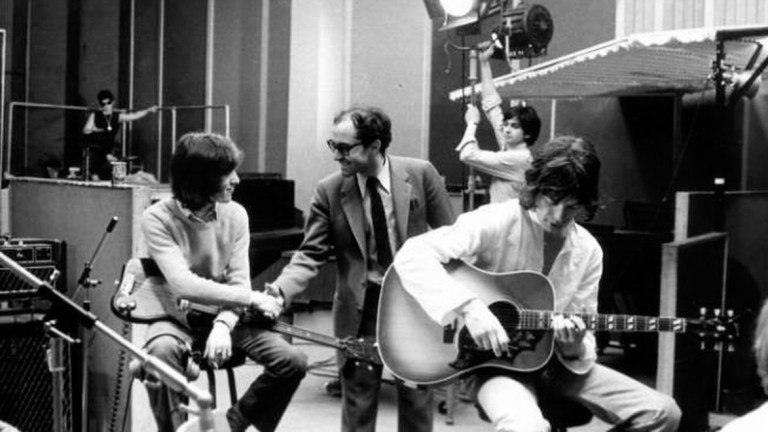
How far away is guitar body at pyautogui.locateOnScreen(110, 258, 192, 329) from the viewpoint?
3828 millimetres

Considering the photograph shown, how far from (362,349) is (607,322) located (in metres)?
0.95

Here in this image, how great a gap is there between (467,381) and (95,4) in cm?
1206

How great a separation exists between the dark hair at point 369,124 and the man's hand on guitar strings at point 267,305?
0.69m

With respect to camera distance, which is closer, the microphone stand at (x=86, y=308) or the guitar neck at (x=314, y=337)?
the guitar neck at (x=314, y=337)

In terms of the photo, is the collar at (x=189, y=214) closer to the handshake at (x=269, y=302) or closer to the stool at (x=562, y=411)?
the handshake at (x=269, y=302)

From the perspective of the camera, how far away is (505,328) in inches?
128

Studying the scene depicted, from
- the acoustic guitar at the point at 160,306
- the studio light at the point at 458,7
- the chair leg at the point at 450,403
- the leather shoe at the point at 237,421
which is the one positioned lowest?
the chair leg at the point at 450,403

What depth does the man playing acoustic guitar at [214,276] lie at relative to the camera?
147 inches

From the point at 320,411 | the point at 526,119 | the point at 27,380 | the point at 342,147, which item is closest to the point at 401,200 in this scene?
the point at 342,147

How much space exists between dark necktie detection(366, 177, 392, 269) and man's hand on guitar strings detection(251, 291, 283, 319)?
43 centimetres

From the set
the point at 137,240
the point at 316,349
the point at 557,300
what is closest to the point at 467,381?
the point at 557,300

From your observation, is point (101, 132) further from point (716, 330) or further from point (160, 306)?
point (716, 330)

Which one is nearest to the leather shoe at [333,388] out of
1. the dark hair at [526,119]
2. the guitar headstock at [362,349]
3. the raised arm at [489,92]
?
the raised arm at [489,92]

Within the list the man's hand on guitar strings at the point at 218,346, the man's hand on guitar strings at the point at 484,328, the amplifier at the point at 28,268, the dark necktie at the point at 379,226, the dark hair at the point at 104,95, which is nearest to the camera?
the man's hand on guitar strings at the point at 484,328
